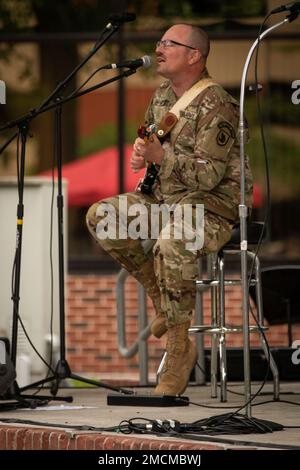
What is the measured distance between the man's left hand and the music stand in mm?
2079

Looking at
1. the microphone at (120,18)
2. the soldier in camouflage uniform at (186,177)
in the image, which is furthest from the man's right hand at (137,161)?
the microphone at (120,18)

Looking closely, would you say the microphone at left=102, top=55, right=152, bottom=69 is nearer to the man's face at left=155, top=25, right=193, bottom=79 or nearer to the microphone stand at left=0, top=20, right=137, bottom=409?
the microphone stand at left=0, top=20, right=137, bottom=409

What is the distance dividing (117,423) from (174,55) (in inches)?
84.4

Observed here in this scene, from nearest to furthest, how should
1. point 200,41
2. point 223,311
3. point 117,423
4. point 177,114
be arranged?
1. point 117,423
2. point 177,114
3. point 200,41
4. point 223,311

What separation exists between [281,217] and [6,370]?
7265mm

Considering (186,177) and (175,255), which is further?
(186,177)

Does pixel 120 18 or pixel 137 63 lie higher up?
pixel 120 18

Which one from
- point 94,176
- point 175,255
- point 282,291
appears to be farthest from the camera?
point 94,176

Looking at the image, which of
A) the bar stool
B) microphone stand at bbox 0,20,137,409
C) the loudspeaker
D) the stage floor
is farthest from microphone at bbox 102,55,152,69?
the stage floor

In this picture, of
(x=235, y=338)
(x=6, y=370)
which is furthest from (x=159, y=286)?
(x=235, y=338)

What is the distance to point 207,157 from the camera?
7.19m

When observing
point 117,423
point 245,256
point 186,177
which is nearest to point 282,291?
point 186,177

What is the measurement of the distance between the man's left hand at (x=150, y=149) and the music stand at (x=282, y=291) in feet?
6.82

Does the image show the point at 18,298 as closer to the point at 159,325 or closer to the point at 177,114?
the point at 159,325
